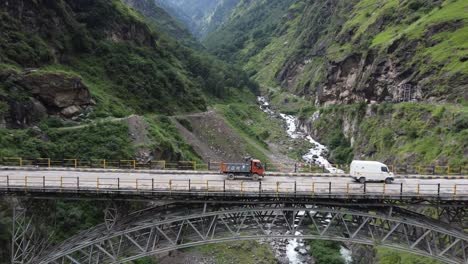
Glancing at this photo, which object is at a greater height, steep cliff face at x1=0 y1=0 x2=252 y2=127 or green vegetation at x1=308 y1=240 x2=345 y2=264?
steep cliff face at x1=0 y1=0 x2=252 y2=127

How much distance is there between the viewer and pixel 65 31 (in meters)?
72.4

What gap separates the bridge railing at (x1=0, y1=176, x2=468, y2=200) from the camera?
2861 cm

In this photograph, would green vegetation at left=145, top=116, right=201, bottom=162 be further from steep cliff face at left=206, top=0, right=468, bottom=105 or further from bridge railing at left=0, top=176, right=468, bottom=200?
steep cliff face at left=206, top=0, right=468, bottom=105

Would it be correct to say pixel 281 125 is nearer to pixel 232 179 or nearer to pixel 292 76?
pixel 292 76

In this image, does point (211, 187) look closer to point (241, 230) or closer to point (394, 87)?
point (241, 230)

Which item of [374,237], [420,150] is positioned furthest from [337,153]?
[374,237]

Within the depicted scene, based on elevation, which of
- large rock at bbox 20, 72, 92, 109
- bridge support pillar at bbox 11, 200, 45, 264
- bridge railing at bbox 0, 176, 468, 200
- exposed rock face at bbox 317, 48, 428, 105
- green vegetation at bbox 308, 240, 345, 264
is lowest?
green vegetation at bbox 308, 240, 345, 264

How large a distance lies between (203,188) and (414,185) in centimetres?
1767

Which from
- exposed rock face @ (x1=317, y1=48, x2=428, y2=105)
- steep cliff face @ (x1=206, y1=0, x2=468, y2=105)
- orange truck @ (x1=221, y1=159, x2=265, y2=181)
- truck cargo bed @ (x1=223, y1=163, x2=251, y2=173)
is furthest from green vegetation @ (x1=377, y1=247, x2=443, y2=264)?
exposed rock face @ (x1=317, y1=48, x2=428, y2=105)

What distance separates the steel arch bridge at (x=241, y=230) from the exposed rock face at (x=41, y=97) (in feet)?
92.1

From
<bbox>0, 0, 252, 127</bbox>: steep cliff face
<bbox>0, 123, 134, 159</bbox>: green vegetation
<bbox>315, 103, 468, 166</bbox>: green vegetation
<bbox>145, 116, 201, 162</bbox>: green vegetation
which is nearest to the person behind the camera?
<bbox>0, 123, 134, 159</bbox>: green vegetation

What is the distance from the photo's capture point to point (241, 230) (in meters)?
29.5

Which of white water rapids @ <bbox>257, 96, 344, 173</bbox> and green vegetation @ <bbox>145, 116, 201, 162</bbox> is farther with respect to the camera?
white water rapids @ <bbox>257, 96, 344, 173</bbox>

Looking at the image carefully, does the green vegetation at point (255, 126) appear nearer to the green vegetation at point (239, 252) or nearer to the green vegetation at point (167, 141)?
the green vegetation at point (167, 141)
